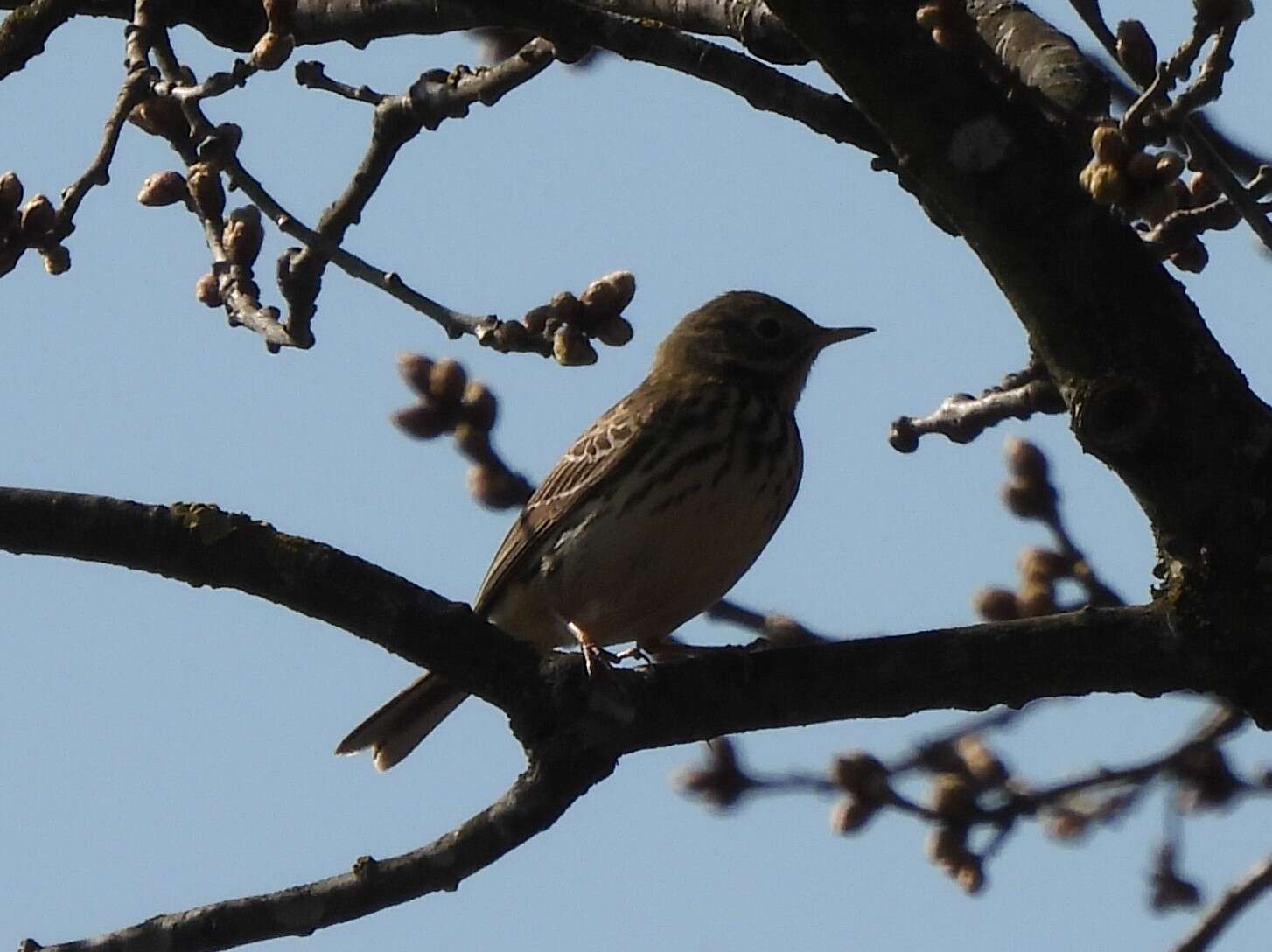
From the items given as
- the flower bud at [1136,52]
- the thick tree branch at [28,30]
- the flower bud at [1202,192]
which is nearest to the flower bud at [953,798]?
the flower bud at [1202,192]

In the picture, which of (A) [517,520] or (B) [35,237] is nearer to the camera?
(B) [35,237]

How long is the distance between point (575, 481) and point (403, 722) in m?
0.99

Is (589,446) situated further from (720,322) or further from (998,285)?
(998,285)

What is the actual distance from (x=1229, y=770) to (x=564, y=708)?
201 cm

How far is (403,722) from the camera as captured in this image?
7.02 metres

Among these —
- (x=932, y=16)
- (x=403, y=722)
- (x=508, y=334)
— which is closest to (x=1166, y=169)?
(x=932, y=16)

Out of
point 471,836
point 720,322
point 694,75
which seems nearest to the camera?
point 471,836

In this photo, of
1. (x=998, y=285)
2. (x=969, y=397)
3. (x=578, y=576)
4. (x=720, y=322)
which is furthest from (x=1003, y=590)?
(x=720, y=322)

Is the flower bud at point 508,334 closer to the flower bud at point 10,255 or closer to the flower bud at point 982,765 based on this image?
the flower bud at point 10,255

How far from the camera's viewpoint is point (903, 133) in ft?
12.6

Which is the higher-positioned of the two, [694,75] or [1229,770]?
[694,75]

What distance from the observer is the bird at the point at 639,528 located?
6605 millimetres

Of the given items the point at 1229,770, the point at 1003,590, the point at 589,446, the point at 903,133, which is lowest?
the point at 1229,770

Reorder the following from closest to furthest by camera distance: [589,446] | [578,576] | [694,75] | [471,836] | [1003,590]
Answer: [471,836] < [694,75] < [1003,590] < [578,576] < [589,446]
